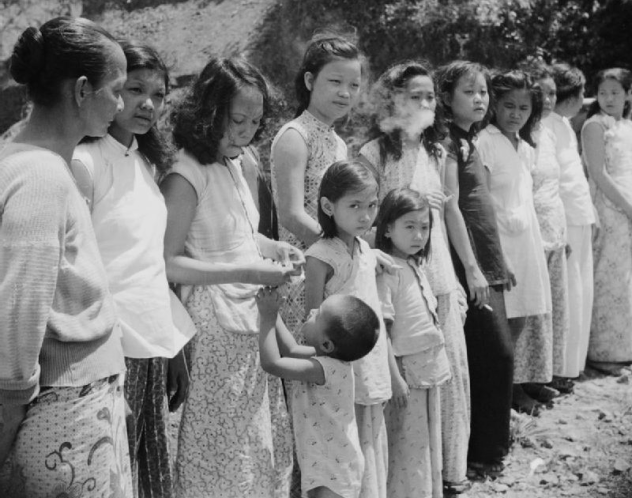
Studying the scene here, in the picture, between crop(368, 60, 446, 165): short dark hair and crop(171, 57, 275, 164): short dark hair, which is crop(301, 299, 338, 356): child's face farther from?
crop(368, 60, 446, 165): short dark hair

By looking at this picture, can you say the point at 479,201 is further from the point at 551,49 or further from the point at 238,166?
the point at 551,49

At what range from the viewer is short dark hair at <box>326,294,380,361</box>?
3.29m

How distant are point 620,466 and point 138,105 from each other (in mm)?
3329

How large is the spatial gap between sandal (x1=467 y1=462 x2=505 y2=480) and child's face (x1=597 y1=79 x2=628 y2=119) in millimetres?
2831

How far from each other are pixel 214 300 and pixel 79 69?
1224 mm

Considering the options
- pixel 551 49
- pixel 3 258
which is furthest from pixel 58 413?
pixel 551 49

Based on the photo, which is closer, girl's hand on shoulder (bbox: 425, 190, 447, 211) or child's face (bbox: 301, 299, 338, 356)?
child's face (bbox: 301, 299, 338, 356)

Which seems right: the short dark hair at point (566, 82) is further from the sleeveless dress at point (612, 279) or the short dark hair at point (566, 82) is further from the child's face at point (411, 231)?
the child's face at point (411, 231)

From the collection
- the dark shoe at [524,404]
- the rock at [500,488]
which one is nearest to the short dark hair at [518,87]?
the dark shoe at [524,404]

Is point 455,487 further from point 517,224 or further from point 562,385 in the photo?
point 562,385

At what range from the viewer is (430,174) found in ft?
14.2

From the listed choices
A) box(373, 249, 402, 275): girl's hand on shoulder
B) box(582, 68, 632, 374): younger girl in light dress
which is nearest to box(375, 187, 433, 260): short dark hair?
box(373, 249, 402, 275): girl's hand on shoulder

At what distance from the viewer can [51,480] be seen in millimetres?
2186

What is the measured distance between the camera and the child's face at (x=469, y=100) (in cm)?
463
